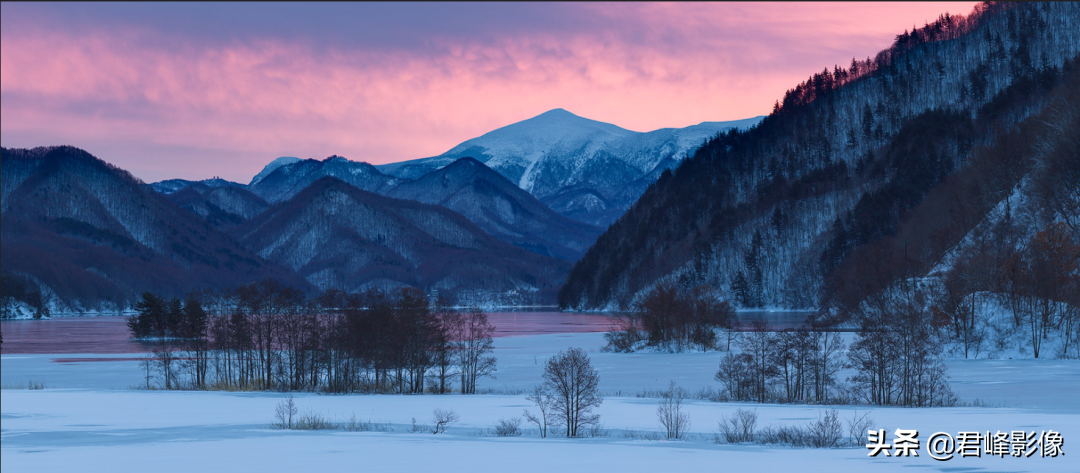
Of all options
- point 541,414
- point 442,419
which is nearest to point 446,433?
point 442,419

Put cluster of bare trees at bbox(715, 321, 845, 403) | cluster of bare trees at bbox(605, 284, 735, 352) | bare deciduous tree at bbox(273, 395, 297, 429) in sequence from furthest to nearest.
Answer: cluster of bare trees at bbox(605, 284, 735, 352) < cluster of bare trees at bbox(715, 321, 845, 403) < bare deciduous tree at bbox(273, 395, 297, 429)

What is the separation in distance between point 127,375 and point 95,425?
33953mm

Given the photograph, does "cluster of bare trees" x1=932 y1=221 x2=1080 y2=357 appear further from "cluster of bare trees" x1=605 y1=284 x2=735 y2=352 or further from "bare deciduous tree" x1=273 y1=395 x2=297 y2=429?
"bare deciduous tree" x1=273 y1=395 x2=297 y2=429

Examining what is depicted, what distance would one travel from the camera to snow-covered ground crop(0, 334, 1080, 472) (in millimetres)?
22719

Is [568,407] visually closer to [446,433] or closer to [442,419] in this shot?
[446,433]

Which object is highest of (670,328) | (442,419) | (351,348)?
(351,348)

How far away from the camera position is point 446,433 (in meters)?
30.1

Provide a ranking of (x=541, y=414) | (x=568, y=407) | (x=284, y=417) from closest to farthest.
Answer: (x=568, y=407)
(x=284, y=417)
(x=541, y=414)

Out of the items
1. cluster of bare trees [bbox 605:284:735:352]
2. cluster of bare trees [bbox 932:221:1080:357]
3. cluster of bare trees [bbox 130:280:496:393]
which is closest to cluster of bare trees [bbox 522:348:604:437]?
cluster of bare trees [bbox 130:280:496:393]

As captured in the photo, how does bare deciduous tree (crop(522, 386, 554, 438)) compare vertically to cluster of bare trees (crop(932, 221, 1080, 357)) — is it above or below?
below

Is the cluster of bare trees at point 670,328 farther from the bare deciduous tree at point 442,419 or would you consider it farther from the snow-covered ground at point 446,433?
the bare deciduous tree at point 442,419

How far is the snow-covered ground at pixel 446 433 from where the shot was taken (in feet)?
74.5

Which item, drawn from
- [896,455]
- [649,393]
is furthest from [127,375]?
[896,455]

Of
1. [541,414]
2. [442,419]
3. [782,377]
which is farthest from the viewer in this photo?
[782,377]
